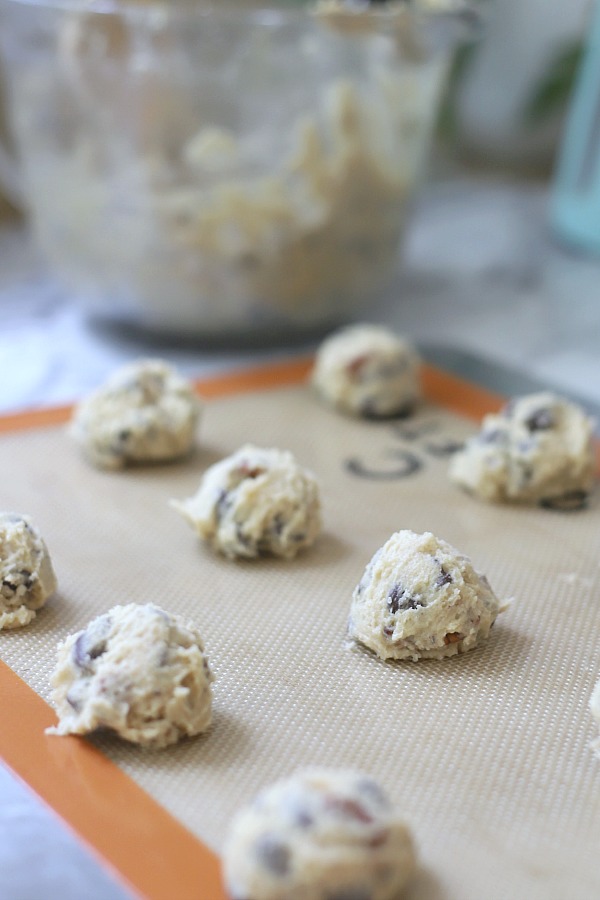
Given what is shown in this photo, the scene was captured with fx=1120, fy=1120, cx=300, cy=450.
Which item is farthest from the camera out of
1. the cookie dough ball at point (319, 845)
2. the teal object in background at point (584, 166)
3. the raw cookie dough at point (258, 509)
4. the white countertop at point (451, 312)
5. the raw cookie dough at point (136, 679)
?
the teal object in background at point (584, 166)

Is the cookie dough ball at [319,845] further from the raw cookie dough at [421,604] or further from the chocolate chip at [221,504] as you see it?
the chocolate chip at [221,504]

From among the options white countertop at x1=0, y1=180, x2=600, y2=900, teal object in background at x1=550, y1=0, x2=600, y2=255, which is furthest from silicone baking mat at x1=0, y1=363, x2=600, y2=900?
teal object in background at x1=550, y1=0, x2=600, y2=255

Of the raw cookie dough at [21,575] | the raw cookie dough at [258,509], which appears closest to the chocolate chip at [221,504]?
the raw cookie dough at [258,509]

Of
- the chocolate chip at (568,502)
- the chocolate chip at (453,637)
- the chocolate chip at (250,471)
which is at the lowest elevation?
the chocolate chip at (568,502)

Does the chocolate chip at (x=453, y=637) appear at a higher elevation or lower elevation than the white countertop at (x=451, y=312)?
higher

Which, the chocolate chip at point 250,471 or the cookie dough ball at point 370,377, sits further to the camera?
the cookie dough ball at point 370,377

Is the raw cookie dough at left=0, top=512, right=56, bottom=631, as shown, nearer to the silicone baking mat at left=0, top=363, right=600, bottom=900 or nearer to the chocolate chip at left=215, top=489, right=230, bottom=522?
the silicone baking mat at left=0, top=363, right=600, bottom=900

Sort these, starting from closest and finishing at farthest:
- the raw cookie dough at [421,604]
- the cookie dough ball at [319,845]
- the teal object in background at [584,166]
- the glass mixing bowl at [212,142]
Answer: the cookie dough ball at [319,845] → the raw cookie dough at [421,604] → the glass mixing bowl at [212,142] → the teal object in background at [584,166]

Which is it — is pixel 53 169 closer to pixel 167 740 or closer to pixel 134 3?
pixel 134 3
